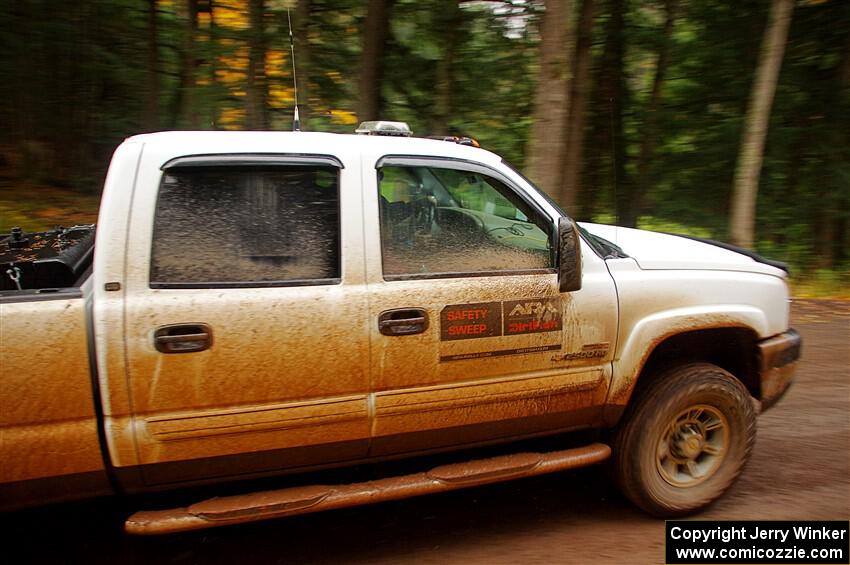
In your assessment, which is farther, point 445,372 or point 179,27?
point 179,27

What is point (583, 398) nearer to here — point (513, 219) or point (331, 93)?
point (513, 219)

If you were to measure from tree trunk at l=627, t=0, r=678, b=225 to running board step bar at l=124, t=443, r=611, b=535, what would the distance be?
10.6 meters

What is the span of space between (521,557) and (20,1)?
10357 millimetres

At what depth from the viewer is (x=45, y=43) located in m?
9.49

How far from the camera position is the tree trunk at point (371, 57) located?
9867 millimetres

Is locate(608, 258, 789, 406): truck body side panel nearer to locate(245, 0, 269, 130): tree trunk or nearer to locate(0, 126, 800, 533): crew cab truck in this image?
locate(0, 126, 800, 533): crew cab truck

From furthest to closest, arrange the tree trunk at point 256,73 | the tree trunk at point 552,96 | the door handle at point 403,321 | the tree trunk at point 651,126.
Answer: the tree trunk at point 651,126
the tree trunk at point 256,73
the tree trunk at point 552,96
the door handle at point 403,321

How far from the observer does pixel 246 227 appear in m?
2.79

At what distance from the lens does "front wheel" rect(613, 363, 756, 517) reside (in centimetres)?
336

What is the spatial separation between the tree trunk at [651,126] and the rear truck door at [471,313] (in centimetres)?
1031

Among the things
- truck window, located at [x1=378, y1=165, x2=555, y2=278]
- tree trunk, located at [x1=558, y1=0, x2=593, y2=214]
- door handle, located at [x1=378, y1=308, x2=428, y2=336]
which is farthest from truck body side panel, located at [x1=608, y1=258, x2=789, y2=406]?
tree trunk, located at [x1=558, y1=0, x2=593, y2=214]

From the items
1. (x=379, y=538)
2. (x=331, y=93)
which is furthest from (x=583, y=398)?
(x=331, y=93)

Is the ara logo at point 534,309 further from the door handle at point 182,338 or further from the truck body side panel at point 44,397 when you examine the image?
the truck body side panel at point 44,397

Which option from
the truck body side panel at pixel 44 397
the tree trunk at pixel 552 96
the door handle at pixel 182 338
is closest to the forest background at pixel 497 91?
the tree trunk at pixel 552 96
